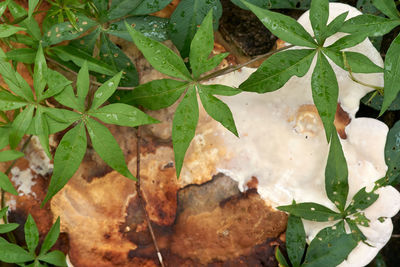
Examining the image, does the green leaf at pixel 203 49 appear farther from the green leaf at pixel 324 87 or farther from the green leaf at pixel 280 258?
the green leaf at pixel 280 258

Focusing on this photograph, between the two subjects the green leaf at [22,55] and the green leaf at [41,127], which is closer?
the green leaf at [41,127]

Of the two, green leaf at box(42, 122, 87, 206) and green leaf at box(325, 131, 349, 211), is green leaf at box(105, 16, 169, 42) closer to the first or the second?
green leaf at box(42, 122, 87, 206)

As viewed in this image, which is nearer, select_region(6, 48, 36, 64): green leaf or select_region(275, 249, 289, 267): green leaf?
select_region(6, 48, 36, 64): green leaf

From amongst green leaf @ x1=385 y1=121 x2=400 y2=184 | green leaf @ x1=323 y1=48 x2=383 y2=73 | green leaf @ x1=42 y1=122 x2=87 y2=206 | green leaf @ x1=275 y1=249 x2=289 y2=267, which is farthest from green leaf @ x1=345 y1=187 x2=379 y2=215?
green leaf @ x1=42 y1=122 x2=87 y2=206

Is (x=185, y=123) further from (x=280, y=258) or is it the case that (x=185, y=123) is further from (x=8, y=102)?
(x=280, y=258)

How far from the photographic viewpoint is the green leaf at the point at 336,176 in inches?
103

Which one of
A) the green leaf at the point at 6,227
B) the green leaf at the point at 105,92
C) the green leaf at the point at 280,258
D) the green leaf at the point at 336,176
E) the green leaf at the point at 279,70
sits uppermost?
the green leaf at the point at 279,70

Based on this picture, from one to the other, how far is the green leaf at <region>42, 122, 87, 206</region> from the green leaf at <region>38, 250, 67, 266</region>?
2.22 ft

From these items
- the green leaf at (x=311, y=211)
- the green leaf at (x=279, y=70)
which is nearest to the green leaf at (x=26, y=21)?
the green leaf at (x=279, y=70)

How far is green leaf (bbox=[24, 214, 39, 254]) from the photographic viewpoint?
8.77ft

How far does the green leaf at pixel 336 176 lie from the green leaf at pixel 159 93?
1.09m

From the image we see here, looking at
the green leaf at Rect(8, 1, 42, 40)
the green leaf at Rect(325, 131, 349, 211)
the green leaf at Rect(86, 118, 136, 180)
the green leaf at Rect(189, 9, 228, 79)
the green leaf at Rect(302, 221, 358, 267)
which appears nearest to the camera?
the green leaf at Rect(189, 9, 228, 79)

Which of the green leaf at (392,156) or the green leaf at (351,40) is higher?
the green leaf at (351,40)

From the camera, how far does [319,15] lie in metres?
2.27
